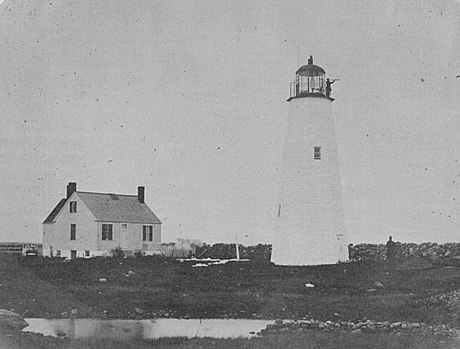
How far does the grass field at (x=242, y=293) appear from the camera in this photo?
5016 mm

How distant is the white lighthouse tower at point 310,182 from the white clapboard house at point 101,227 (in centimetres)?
85

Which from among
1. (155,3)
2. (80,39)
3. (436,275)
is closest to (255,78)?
(155,3)

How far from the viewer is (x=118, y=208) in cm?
507

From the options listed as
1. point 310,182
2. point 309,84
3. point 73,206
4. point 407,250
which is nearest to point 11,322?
point 73,206

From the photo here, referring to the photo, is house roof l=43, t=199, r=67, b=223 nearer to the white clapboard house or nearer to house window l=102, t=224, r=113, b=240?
the white clapboard house

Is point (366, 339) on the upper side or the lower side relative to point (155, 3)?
lower

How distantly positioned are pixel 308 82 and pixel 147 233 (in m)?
1.42

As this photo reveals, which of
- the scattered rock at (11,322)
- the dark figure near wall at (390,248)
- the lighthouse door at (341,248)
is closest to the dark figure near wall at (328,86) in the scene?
the lighthouse door at (341,248)

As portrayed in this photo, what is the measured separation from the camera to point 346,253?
507cm

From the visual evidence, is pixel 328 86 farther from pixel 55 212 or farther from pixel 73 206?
pixel 55 212

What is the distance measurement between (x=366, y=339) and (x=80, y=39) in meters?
2.69

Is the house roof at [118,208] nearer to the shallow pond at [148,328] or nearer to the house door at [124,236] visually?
the house door at [124,236]

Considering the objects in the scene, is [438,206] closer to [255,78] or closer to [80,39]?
[255,78]

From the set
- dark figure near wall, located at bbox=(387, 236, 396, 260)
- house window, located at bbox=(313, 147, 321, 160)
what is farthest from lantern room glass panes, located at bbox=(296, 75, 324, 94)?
dark figure near wall, located at bbox=(387, 236, 396, 260)
